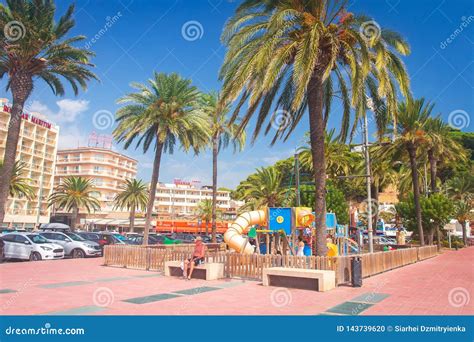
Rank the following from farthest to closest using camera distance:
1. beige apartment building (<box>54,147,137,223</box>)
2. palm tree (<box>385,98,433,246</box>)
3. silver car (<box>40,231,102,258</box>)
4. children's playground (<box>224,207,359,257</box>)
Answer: beige apartment building (<box>54,147,137,223</box>) < palm tree (<box>385,98,433,246</box>) < silver car (<box>40,231,102,258</box>) < children's playground (<box>224,207,359,257</box>)

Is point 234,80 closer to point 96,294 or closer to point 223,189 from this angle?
point 96,294

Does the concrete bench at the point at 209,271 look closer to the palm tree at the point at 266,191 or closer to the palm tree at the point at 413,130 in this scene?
the palm tree at the point at 413,130

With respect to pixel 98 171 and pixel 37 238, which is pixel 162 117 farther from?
pixel 98 171

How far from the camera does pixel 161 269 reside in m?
17.6

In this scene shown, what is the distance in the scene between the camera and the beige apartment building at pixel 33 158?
69.4 meters

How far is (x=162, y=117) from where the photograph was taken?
2542 cm

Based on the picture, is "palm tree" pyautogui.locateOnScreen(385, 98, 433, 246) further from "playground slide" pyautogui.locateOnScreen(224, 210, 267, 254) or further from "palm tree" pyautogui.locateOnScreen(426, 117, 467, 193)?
"playground slide" pyautogui.locateOnScreen(224, 210, 267, 254)

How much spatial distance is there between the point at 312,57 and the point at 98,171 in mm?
89140

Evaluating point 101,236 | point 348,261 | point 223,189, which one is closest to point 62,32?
point 101,236

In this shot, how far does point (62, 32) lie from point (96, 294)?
14.4m
